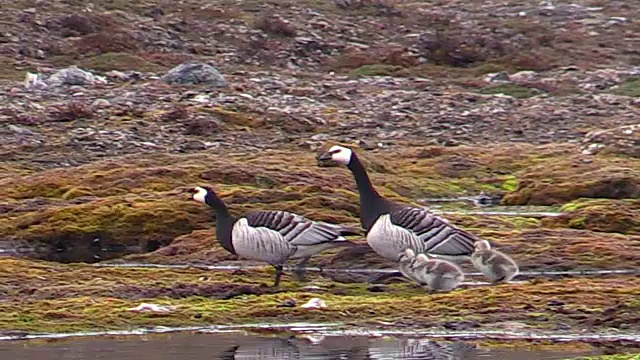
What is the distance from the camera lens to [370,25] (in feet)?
151

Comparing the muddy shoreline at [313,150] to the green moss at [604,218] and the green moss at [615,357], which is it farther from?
the green moss at [615,357]

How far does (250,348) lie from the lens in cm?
1266

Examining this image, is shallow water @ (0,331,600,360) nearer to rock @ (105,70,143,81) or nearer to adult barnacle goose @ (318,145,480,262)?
adult barnacle goose @ (318,145,480,262)

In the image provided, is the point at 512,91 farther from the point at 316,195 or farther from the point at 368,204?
the point at 368,204

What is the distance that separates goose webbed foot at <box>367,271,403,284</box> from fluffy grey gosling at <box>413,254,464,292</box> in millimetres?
933

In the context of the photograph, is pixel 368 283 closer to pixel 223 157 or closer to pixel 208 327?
pixel 208 327

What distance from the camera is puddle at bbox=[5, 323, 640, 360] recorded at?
12234 millimetres

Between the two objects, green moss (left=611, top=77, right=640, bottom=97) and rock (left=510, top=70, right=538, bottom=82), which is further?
rock (left=510, top=70, right=538, bottom=82)

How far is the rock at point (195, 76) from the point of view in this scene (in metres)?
34.7

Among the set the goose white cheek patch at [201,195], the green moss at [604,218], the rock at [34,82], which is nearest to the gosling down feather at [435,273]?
the goose white cheek patch at [201,195]

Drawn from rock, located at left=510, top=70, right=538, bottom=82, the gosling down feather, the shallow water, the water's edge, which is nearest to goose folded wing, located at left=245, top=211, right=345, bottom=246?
the gosling down feather

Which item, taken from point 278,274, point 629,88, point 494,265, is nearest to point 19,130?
point 278,274

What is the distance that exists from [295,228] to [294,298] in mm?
1607

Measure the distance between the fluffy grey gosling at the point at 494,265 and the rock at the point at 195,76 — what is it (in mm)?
19148
